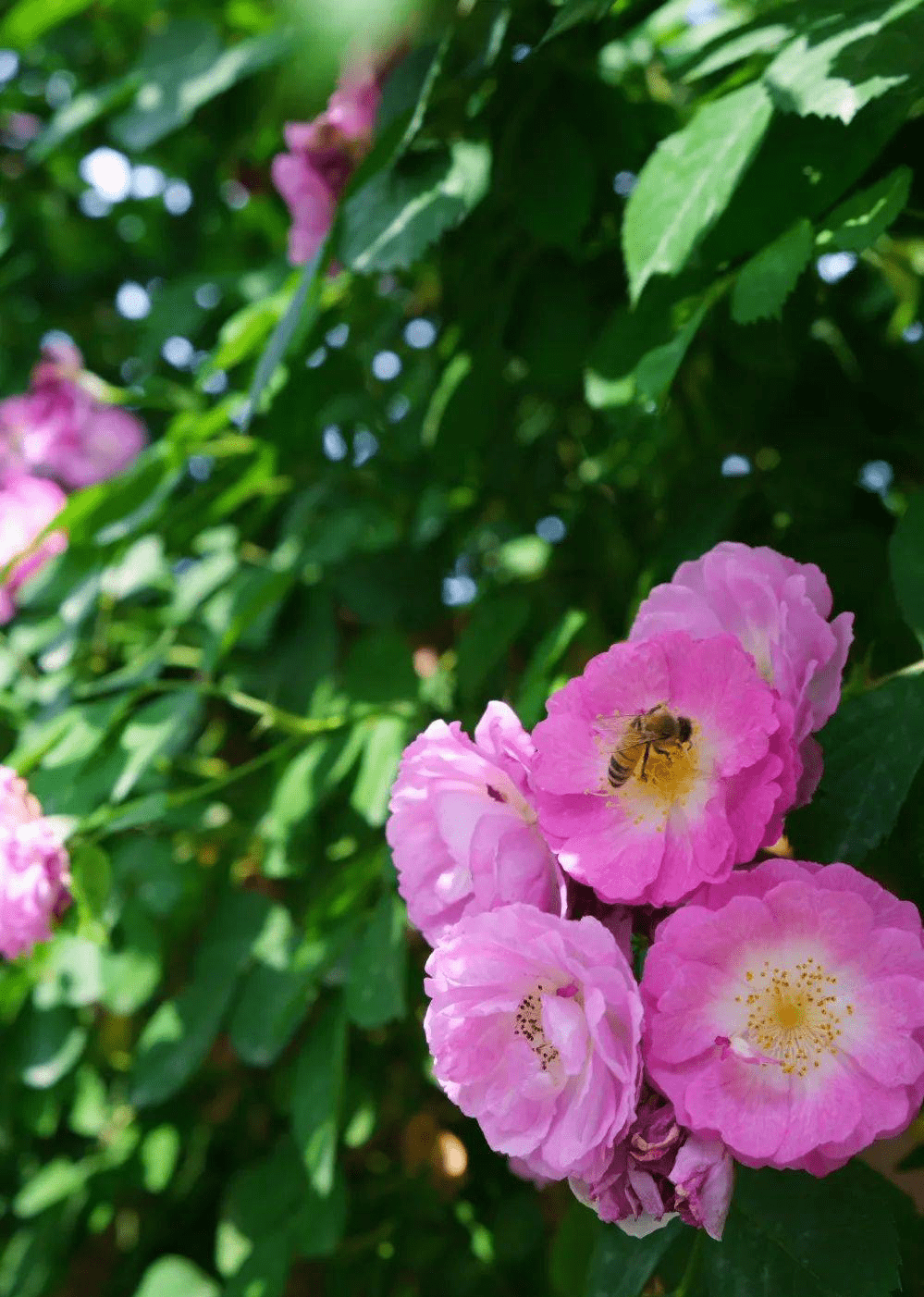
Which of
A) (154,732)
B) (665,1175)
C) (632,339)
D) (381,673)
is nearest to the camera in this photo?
(665,1175)

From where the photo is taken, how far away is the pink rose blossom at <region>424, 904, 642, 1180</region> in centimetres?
48

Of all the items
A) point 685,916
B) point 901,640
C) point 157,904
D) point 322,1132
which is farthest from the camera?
point 157,904

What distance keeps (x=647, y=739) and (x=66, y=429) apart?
3.32 ft

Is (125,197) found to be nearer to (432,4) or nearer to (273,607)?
(273,607)

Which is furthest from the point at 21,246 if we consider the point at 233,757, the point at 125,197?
the point at 233,757

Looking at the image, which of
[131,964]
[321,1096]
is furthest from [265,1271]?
[131,964]

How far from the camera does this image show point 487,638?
0.97 meters

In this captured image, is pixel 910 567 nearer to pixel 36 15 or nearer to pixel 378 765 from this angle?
pixel 378 765

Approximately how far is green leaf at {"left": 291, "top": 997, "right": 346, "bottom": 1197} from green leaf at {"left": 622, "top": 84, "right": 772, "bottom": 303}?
592 mm

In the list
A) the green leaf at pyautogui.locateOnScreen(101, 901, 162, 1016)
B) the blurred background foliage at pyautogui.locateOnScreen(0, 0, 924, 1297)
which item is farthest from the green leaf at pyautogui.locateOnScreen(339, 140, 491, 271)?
the green leaf at pyautogui.locateOnScreen(101, 901, 162, 1016)

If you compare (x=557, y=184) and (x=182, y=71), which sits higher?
(x=182, y=71)

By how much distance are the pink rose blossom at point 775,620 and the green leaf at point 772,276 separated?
131 mm

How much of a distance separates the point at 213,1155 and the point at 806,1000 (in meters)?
1.09

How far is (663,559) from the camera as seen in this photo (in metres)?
0.83
